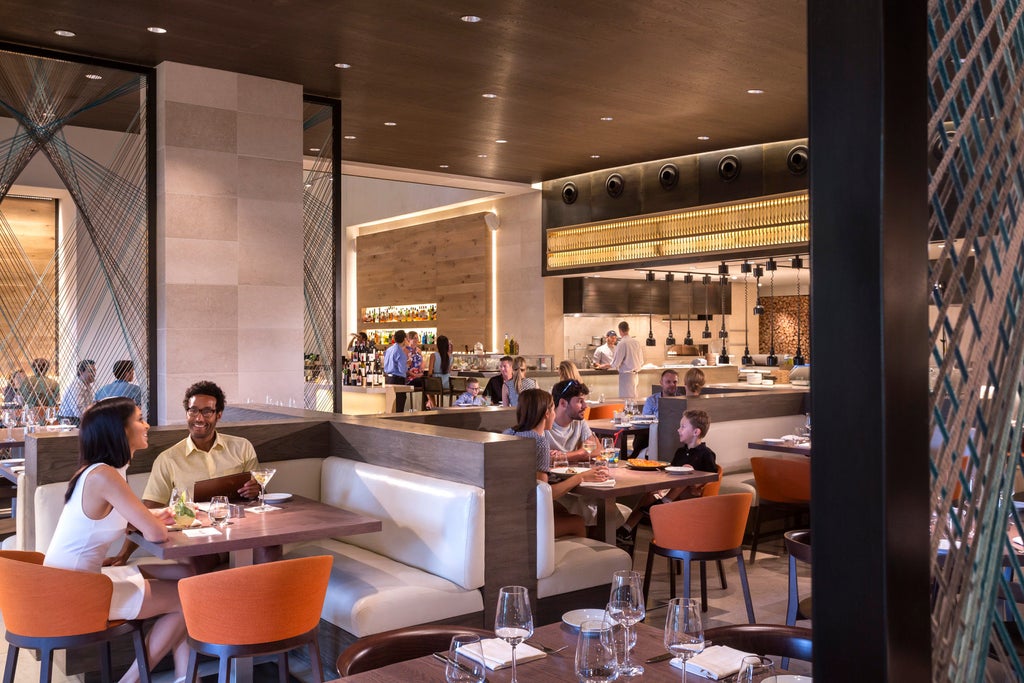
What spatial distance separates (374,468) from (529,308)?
9.75 meters

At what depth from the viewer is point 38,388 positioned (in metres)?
7.73

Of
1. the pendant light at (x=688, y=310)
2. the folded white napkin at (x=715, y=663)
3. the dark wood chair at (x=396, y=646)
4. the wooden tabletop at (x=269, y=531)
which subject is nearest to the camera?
the folded white napkin at (x=715, y=663)

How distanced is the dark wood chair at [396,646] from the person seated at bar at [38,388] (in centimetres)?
610

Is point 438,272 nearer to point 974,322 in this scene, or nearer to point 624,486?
point 624,486

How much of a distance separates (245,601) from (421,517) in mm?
1284

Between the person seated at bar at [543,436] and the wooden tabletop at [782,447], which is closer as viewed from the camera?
the person seated at bar at [543,436]

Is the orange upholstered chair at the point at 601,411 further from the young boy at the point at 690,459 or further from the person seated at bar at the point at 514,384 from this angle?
the young boy at the point at 690,459

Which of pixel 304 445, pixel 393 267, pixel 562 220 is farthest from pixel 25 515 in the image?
pixel 393 267

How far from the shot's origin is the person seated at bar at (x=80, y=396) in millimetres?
7555

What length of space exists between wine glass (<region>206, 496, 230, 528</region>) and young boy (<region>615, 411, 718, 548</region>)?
2772 millimetres

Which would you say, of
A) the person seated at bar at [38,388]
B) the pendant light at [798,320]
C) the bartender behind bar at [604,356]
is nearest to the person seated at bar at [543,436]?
the person seated at bar at [38,388]

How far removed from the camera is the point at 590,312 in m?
14.7

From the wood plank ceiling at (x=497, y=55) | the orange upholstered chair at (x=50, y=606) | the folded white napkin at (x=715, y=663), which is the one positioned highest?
the wood plank ceiling at (x=497, y=55)

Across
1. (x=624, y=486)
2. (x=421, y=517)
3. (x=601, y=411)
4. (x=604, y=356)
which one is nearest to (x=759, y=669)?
(x=421, y=517)
